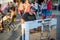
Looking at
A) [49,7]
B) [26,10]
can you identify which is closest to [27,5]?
[26,10]

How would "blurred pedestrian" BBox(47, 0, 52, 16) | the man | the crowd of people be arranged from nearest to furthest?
the crowd of people < the man < "blurred pedestrian" BBox(47, 0, 52, 16)

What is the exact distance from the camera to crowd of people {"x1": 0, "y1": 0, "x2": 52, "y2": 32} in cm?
212

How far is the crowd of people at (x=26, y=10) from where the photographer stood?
83.4 inches

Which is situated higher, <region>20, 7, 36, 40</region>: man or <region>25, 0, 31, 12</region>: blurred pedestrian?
<region>25, 0, 31, 12</region>: blurred pedestrian

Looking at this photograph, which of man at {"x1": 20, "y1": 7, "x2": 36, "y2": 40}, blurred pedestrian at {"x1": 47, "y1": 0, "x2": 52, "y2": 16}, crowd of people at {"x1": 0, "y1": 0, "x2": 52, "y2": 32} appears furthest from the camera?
blurred pedestrian at {"x1": 47, "y1": 0, "x2": 52, "y2": 16}

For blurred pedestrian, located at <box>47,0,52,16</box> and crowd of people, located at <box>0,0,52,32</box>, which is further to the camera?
blurred pedestrian, located at <box>47,0,52,16</box>

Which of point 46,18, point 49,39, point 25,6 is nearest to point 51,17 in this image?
point 46,18

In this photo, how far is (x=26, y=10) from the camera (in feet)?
7.38

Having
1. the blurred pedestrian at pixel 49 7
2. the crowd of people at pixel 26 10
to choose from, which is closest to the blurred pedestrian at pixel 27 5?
the crowd of people at pixel 26 10

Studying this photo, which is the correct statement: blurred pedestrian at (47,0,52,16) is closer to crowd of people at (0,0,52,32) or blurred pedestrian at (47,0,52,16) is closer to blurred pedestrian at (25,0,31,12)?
crowd of people at (0,0,52,32)

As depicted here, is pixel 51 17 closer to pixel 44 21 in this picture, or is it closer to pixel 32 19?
pixel 44 21

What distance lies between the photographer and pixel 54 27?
8.60 ft

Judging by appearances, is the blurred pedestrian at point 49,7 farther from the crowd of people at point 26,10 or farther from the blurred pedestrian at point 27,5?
the blurred pedestrian at point 27,5

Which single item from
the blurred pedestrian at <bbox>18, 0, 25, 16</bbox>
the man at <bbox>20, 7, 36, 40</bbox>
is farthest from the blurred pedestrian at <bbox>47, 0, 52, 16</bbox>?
the blurred pedestrian at <bbox>18, 0, 25, 16</bbox>
